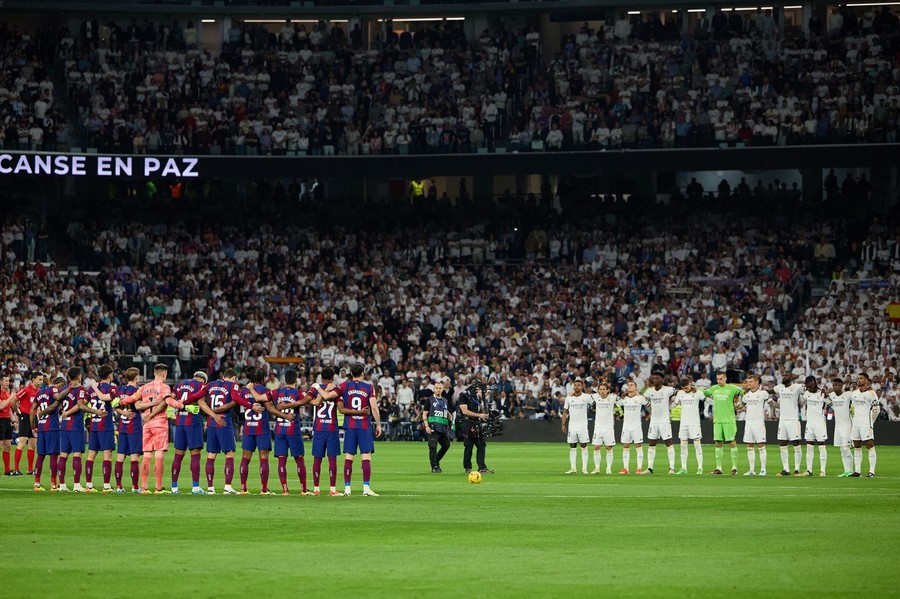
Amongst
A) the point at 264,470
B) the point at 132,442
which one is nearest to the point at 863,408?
the point at 264,470

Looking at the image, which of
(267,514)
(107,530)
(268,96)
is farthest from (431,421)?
(268,96)

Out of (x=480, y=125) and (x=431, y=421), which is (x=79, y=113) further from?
(x=431, y=421)

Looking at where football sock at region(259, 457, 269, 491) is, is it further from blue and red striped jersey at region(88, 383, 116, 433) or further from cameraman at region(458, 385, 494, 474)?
cameraman at region(458, 385, 494, 474)

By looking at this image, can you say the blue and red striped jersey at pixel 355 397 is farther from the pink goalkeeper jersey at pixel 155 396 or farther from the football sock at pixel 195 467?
the pink goalkeeper jersey at pixel 155 396

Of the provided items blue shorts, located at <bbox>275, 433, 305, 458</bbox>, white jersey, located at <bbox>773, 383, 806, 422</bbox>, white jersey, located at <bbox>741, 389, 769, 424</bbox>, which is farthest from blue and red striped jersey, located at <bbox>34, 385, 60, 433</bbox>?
white jersey, located at <bbox>773, 383, 806, 422</bbox>

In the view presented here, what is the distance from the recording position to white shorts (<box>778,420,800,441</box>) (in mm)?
33188

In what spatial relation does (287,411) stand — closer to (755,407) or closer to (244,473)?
(244,473)

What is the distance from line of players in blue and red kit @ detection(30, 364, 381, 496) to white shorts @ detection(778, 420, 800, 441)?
11385 mm

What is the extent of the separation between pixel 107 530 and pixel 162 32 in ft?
160

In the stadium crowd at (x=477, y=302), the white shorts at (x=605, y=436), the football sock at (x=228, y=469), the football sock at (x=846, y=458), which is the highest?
the stadium crowd at (x=477, y=302)

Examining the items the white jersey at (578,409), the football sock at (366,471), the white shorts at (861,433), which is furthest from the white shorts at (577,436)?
the football sock at (366,471)

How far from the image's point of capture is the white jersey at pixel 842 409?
107 feet

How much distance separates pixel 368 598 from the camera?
1345 centimetres

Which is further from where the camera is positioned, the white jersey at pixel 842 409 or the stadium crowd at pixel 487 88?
the stadium crowd at pixel 487 88
